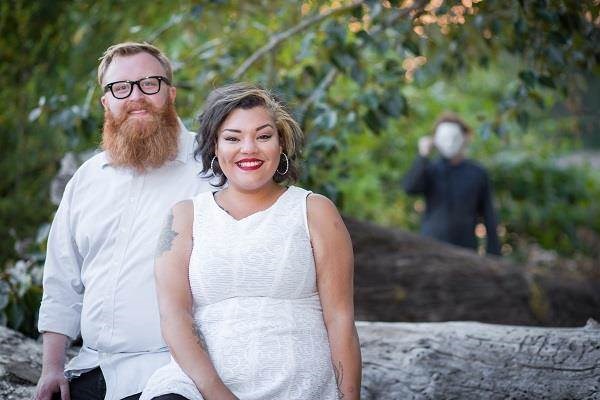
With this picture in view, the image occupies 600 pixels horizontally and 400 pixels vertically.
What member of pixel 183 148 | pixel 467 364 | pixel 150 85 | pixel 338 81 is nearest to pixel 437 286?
pixel 338 81

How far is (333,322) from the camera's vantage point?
2.51 meters

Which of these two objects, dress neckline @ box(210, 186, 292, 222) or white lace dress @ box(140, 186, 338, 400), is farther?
dress neckline @ box(210, 186, 292, 222)

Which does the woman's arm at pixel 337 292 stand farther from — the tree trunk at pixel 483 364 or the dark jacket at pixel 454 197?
the dark jacket at pixel 454 197

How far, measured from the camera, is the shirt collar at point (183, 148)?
9.95 ft

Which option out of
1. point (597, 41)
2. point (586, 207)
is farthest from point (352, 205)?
point (597, 41)

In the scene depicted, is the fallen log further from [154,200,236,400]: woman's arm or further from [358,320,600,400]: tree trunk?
[154,200,236,400]: woman's arm

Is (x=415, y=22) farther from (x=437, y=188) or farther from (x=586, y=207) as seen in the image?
(x=586, y=207)

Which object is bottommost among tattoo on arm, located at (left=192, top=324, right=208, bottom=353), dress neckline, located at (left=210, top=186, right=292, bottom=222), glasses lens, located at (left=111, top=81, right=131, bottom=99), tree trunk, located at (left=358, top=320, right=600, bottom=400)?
tree trunk, located at (left=358, top=320, right=600, bottom=400)

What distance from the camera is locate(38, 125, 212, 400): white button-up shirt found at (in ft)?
9.25

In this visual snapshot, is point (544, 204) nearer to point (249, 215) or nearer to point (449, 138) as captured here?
point (449, 138)

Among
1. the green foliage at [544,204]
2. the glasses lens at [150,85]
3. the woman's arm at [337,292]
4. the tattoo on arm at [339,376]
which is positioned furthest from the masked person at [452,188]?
the tattoo on arm at [339,376]

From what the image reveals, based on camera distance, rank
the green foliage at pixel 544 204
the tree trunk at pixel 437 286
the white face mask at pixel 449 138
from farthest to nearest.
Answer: the green foliage at pixel 544 204
the white face mask at pixel 449 138
the tree trunk at pixel 437 286

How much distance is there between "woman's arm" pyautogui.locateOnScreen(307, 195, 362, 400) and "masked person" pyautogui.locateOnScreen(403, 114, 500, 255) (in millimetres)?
3908

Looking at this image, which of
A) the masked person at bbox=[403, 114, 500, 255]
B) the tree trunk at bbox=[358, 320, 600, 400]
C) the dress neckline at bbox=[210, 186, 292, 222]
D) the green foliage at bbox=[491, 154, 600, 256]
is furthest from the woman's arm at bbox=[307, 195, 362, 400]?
the green foliage at bbox=[491, 154, 600, 256]
